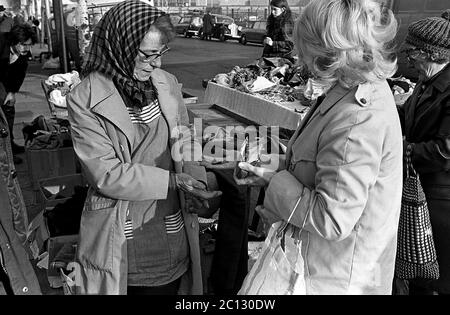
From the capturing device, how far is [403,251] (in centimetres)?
229

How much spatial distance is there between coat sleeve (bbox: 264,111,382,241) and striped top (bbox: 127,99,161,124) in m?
0.81

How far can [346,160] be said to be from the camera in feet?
4.09

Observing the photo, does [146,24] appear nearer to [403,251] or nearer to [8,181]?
[8,181]

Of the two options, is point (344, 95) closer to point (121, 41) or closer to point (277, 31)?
point (121, 41)

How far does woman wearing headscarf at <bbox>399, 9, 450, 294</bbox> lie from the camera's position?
2.21m

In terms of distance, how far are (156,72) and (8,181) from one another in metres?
0.93

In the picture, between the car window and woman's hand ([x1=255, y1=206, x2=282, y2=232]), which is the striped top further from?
the car window

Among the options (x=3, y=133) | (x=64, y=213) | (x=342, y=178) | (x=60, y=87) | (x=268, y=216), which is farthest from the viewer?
(x=60, y=87)

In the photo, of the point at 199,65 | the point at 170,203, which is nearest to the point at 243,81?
the point at 170,203

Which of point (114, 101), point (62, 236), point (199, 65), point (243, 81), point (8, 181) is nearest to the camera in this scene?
A: point (114, 101)

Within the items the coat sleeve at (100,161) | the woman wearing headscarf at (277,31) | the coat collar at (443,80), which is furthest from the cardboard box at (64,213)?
the woman wearing headscarf at (277,31)

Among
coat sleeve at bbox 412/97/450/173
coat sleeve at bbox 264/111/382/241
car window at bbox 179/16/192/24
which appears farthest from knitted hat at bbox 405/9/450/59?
car window at bbox 179/16/192/24

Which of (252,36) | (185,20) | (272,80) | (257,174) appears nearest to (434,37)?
(257,174)

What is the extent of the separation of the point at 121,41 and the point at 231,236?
1.12m
